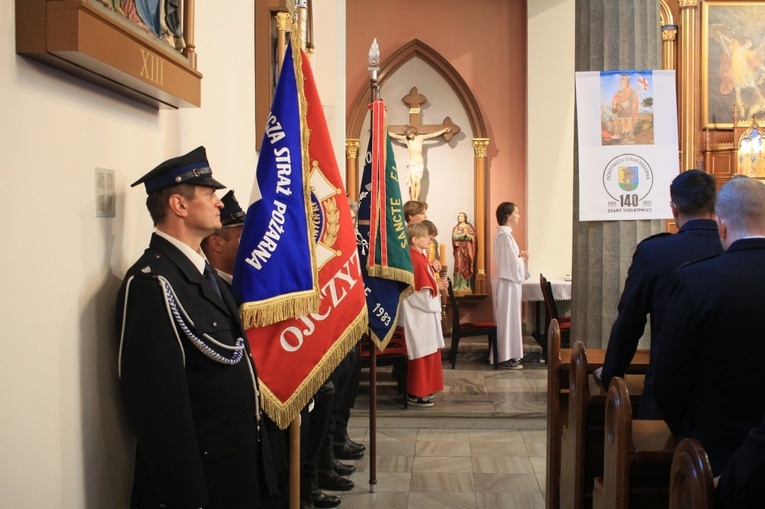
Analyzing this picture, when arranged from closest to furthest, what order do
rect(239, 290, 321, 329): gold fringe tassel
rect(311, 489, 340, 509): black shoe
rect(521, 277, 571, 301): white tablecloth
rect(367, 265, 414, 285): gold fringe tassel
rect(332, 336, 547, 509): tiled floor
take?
1. rect(239, 290, 321, 329): gold fringe tassel
2. rect(311, 489, 340, 509): black shoe
3. rect(332, 336, 547, 509): tiled floor
4. rect(367, 265, 414, 285): gold fringe tassel
5. rect(521, 277, 571, 301): white tablecloth

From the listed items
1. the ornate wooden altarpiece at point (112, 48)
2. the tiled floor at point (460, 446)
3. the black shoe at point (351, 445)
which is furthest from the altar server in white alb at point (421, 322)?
the ornate wooden altarpiece at point (112, 48)

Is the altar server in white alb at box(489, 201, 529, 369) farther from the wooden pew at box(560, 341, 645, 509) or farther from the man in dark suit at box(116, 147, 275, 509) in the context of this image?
the man in dark suit at box(116, 147, 275, 509)

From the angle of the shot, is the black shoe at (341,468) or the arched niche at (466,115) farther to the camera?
the arched niche at (466,115)

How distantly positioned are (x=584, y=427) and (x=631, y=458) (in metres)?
0.77

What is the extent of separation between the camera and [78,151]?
6.76 ft

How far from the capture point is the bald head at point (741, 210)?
217 cm

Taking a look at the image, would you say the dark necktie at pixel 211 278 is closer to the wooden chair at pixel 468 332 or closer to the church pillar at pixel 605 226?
the church pillar at pixel 605 226

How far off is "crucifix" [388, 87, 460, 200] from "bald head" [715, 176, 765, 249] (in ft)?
25.5

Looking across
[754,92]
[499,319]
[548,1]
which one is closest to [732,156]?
[754,92]

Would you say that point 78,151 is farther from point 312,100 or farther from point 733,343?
point 733,343

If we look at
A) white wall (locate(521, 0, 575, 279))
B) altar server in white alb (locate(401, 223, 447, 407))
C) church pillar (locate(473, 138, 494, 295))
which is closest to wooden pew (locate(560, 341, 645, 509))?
altar server in white alb (locate(401, 223, 447, 407))

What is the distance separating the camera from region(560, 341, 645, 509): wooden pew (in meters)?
2.97

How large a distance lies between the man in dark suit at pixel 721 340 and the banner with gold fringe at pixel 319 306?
1.15 meters

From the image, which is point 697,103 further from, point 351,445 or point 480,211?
point 351,445
